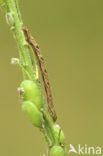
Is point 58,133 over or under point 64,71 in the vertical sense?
under

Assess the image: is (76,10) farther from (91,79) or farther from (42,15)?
(91,79)

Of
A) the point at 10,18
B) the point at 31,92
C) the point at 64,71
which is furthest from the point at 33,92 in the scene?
the point at 64,71

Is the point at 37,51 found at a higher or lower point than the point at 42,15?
lower

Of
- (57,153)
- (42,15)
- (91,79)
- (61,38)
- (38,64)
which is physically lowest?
(57,153)

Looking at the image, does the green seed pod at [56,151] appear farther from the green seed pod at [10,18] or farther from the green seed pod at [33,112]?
the green seed pod at [10,18]

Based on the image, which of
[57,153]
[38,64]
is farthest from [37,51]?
[57,153]

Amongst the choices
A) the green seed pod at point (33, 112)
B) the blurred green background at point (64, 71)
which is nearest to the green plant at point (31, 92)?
the green seed pod at point (33, 112)

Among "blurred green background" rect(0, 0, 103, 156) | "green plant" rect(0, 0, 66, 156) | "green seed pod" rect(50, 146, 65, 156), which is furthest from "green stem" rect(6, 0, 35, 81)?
"blurred green background" rect(0, 0, 103, 156)

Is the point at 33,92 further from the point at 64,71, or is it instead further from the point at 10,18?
the point at 64,71
